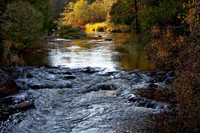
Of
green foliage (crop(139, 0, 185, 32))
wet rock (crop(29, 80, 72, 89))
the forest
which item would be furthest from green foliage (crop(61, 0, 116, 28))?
wet rock (crop(29, 80, 72, 89))

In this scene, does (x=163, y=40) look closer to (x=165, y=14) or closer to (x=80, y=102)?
(x=165, y=14)

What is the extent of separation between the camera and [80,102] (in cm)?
781

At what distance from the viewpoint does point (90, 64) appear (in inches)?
549

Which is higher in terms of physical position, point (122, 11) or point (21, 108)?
point (122, 11)

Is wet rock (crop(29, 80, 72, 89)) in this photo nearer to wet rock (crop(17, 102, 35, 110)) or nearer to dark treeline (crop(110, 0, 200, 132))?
wet rock (crop(17, 102, 35, 110))

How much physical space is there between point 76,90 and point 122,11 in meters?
11.9

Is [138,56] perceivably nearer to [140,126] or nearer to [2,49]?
[2,49]

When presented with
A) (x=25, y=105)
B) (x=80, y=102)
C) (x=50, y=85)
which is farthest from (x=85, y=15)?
(x=25, y=105)

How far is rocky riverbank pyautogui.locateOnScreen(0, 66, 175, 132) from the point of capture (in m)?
6.06

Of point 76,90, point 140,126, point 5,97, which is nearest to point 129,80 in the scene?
point 76,90

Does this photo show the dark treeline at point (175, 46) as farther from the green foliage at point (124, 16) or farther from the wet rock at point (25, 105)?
the wet rock at point (25, 105)

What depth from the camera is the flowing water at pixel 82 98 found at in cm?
603

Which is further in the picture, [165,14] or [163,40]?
[165,14]

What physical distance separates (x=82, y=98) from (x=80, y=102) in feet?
1.27
